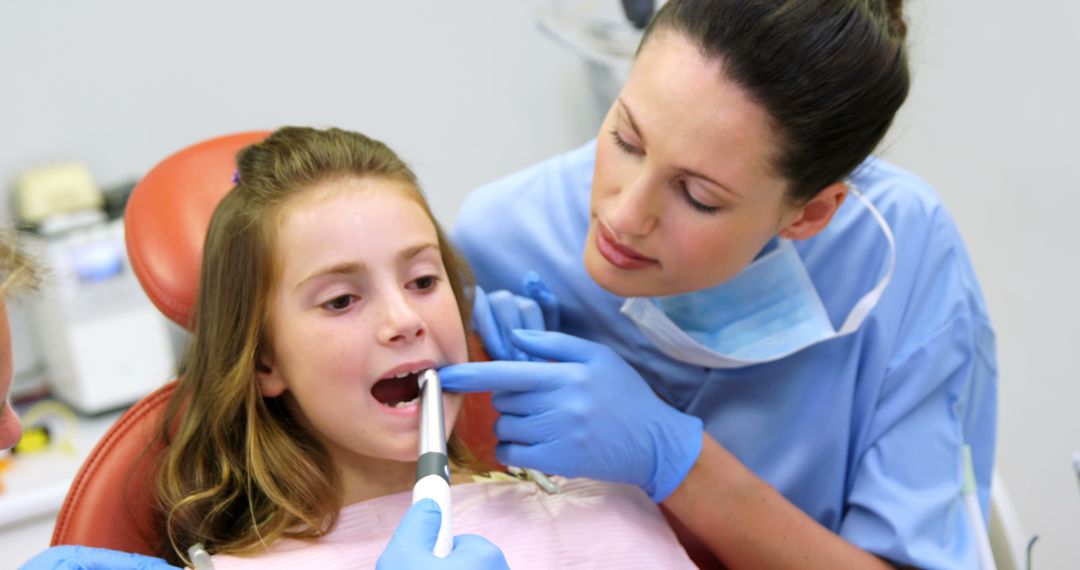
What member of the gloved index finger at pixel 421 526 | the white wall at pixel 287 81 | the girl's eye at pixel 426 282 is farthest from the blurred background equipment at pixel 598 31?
the gloved index finger at pixel 421 526

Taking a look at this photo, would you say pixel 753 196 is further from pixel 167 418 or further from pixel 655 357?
pixel 167 418

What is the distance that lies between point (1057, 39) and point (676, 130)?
1.41 m

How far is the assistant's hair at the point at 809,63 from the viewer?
1.17 m

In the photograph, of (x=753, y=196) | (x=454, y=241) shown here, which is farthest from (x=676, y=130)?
(x=454, y=241)

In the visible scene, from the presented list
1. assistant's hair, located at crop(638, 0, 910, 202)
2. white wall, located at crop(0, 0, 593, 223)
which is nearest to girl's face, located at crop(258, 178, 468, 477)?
assistant's hair, located at crop(638, 0, 910, 202)

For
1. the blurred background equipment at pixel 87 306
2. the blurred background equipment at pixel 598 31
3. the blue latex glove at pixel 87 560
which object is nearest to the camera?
the blue latex glove at pixel 87 560

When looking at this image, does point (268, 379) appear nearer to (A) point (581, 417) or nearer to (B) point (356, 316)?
(B) point (356, 316)

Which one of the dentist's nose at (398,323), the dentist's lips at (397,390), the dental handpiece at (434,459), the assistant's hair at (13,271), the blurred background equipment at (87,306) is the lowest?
the blurred background equipment at (87,306)

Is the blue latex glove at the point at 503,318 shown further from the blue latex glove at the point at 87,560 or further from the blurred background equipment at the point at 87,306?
the blurred background equipment at the point at 87,306

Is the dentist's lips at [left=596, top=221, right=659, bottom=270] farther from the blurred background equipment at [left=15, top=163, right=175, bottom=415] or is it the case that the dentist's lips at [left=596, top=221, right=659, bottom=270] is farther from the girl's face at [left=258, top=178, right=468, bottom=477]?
the blurred background equipment at [left=15, top=163, right=175, bottom=415]

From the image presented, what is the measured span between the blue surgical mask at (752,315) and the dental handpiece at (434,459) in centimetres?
32

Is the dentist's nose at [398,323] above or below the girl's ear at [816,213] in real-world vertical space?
below

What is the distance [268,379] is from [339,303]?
141 millimetres

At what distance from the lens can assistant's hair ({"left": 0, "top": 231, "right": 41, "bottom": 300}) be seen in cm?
96
